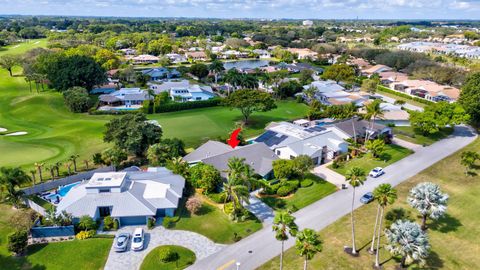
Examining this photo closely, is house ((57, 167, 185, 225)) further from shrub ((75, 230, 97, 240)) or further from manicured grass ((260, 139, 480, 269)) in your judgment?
manicured grass ((260, 139, 480, 269))

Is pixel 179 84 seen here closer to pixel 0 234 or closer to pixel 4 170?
pixel 4 170

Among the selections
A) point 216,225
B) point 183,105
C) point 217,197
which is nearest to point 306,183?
point 217,197

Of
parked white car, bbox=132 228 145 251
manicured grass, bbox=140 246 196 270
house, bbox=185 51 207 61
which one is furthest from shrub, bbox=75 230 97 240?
house, bbox=185 51 207 61

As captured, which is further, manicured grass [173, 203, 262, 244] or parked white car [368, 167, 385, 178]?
parked white car [368, 167, 385, 178]

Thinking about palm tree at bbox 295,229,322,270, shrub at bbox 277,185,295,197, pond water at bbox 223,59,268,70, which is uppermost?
palm tree at bbox 295,229,322,270

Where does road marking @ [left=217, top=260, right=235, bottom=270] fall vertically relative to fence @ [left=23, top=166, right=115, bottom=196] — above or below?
below

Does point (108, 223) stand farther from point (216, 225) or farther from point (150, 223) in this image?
point (216, 225)
